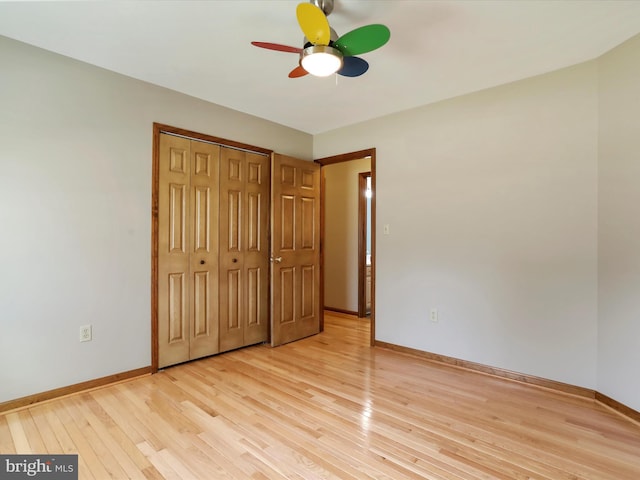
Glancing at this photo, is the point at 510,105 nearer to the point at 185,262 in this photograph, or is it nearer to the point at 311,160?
the point at 311,160

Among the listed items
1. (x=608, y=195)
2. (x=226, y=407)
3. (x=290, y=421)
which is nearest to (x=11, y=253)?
(x=226, y=407)

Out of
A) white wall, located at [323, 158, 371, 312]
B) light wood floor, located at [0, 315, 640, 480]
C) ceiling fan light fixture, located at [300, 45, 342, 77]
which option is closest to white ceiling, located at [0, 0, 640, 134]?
ceiling fan light fixture, located at [300, 45, 342, 77]

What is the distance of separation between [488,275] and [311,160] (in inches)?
98.3

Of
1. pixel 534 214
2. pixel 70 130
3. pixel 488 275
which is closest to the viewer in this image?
pixel 70 130

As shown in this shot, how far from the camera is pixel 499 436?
194 cm

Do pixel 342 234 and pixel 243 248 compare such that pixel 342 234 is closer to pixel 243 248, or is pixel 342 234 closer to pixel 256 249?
pixel 256 249

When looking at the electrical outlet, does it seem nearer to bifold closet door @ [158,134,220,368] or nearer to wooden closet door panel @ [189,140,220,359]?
bifold closet door @ [158,134,220,368]

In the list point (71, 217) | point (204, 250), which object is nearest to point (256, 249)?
point (204, 250)

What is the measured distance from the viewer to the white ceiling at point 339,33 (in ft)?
6.21

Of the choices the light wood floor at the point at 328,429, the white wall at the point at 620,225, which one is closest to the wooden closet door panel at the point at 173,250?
the light wood floor at the point at 328,429

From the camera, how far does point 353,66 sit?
198 centimetres

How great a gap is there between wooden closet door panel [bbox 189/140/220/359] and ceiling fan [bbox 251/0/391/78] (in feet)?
5.35

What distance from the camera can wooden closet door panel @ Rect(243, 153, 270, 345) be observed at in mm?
3518

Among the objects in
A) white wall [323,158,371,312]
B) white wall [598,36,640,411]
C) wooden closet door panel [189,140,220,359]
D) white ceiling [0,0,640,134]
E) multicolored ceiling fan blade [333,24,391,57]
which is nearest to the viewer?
multicolored ceiling fan blade [333,24,391,57]
